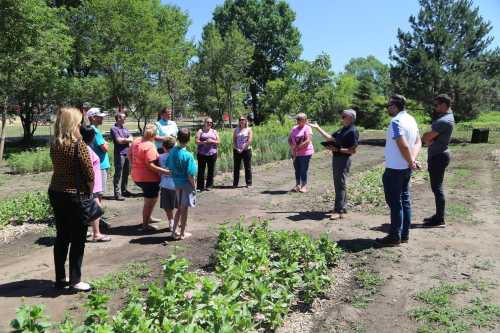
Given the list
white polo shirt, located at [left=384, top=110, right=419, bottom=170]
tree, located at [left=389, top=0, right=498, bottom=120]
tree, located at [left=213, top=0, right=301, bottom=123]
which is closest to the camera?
white polo shirt, located at [left=384, top=110, right=419, bottom=170]

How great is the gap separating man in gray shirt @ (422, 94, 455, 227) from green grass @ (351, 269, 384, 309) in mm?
2353

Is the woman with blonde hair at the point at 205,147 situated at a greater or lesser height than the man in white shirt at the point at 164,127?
lesser

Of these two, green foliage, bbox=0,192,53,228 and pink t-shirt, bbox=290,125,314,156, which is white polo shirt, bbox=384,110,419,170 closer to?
pink t-shirt, bbox=290,125,314,156

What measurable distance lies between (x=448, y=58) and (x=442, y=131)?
18.7 metres

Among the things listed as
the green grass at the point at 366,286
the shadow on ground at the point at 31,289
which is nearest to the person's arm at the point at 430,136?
the green grass at the point at 366,286

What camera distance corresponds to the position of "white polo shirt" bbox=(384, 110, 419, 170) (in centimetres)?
591

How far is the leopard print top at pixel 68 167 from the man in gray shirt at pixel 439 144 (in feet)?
15.9

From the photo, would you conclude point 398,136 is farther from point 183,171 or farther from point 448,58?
point 448,58

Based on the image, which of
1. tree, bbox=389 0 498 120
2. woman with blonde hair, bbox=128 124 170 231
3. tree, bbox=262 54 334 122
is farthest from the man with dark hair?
tree, bbox=262 54 334 122

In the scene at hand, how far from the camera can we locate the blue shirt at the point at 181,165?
6316 millimetres

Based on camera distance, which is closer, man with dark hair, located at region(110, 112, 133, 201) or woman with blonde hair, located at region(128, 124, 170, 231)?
woman with blonde hair, located at region(128, 124, 170, 231)

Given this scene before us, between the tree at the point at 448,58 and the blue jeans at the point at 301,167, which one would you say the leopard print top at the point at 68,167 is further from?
the tree at the point at 448,58

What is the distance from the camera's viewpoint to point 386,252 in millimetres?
6062

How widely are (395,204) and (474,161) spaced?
10.7 meters
